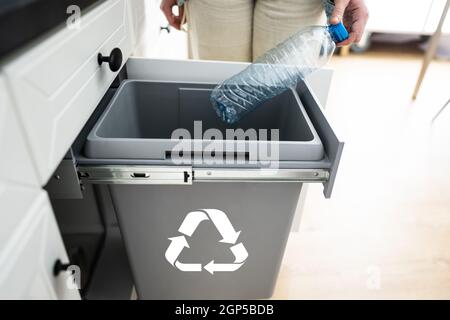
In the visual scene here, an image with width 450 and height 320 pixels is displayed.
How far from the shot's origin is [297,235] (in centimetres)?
112

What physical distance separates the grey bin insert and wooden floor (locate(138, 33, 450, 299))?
0.12 metres

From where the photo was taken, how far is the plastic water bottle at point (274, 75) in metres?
0.76

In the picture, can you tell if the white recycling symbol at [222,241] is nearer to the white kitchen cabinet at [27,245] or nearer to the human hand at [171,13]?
the white kitchen cabinet at [27,245]

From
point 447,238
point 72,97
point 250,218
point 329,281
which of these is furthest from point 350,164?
point 72,97

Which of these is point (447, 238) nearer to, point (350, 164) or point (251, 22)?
point (350, 164)

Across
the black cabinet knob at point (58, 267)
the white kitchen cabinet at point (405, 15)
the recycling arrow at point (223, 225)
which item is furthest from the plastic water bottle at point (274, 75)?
Result: the white kitchen cabinet at point (405, 15)

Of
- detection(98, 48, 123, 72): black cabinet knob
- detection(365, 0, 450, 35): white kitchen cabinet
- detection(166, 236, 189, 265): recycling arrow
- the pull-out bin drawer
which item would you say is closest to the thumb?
the pull-out bin drawer

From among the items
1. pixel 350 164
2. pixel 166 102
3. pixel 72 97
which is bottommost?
pixel 350 164

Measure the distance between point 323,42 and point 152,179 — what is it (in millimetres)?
643

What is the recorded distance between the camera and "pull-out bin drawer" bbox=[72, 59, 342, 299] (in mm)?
535

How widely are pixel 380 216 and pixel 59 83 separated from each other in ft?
3.86

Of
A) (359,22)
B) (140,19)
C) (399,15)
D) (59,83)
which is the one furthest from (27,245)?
(399,15)

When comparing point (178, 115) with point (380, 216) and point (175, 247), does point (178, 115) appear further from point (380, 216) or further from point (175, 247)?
point (380, 216)

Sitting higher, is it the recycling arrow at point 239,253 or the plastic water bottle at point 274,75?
the plastic water bottle at point 274,75
